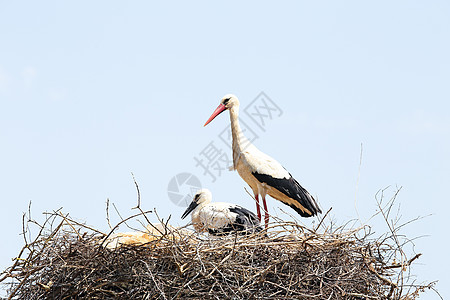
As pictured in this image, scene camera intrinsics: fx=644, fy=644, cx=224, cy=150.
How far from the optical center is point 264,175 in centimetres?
529

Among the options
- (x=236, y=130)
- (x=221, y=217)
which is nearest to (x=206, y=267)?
(x=221, y=217)

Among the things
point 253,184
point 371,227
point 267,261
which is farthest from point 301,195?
point 267,261

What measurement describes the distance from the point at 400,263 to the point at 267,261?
2.69ft

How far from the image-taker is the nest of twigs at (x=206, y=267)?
3.27m

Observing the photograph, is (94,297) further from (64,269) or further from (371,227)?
(371,227)

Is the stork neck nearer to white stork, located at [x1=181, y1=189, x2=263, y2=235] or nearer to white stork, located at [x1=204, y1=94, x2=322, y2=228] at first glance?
white stork, located at [x1=204, y1=94, x2=322, y2=228]

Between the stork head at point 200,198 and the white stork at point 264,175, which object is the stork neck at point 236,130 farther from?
the stork head at point 200,198

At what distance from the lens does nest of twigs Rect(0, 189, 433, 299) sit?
3.27 meters

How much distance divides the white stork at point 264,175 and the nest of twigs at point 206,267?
1636 mm

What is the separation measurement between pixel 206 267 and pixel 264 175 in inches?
81.2

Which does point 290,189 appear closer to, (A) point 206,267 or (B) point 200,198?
(B) point 200,198

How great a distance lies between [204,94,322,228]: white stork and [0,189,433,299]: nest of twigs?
1.64m

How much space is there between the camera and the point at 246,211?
15.6 ft

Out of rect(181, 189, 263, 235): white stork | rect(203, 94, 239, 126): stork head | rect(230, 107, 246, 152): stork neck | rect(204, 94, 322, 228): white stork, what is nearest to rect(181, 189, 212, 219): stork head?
rect(181, 189, 263, 235): white stork
